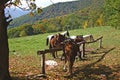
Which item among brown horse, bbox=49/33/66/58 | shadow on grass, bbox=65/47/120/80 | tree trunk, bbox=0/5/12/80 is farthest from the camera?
brown horse, bbox=49/33/66/58

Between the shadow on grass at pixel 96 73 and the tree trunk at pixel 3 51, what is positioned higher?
the tree trunk at pixel 3 51

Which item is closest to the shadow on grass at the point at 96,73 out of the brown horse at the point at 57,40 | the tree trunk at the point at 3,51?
the tree trunk at the point at 3,51

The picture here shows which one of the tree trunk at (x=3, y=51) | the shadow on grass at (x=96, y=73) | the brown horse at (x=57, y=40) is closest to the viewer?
the tree trunk at (x=3, y=51)

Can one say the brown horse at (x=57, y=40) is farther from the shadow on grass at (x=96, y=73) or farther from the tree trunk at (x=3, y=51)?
the tree trunk at (x=3, y=51)

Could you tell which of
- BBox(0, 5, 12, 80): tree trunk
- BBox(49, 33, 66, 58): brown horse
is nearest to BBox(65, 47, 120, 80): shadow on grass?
BBox(0, 5, 12, 80): tree trunk

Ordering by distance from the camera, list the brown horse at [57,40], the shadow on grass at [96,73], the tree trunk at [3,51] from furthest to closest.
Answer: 1. the brown horse at [57,40]
2. the shadow on grass at [96,73]
3. the tree trunk at [3,51]

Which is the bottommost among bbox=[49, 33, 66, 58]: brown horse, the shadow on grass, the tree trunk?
the shadow on grass

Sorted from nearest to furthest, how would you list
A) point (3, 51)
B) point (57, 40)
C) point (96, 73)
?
point (3, 51) < point (96, 73) < point (57, 40)

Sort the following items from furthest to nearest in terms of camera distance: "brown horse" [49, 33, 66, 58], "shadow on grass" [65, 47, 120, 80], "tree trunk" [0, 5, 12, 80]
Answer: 1. "brown horse" [49, 33, 66, 58]
2. "shadow on grass" [65, 47, 120, 80]
3. "tree trunk" [0, 5, 12, 80]

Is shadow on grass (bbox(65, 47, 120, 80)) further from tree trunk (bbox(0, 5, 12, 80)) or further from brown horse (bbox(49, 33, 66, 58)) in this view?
brown horse (bbox(49, 33, 66, 58))

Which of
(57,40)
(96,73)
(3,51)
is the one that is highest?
(3,51)

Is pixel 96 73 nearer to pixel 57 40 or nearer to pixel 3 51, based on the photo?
pixel 3 51

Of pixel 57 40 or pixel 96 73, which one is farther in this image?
pixel 57 40

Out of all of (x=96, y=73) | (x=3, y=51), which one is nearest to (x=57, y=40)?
(x=96, y=73)
